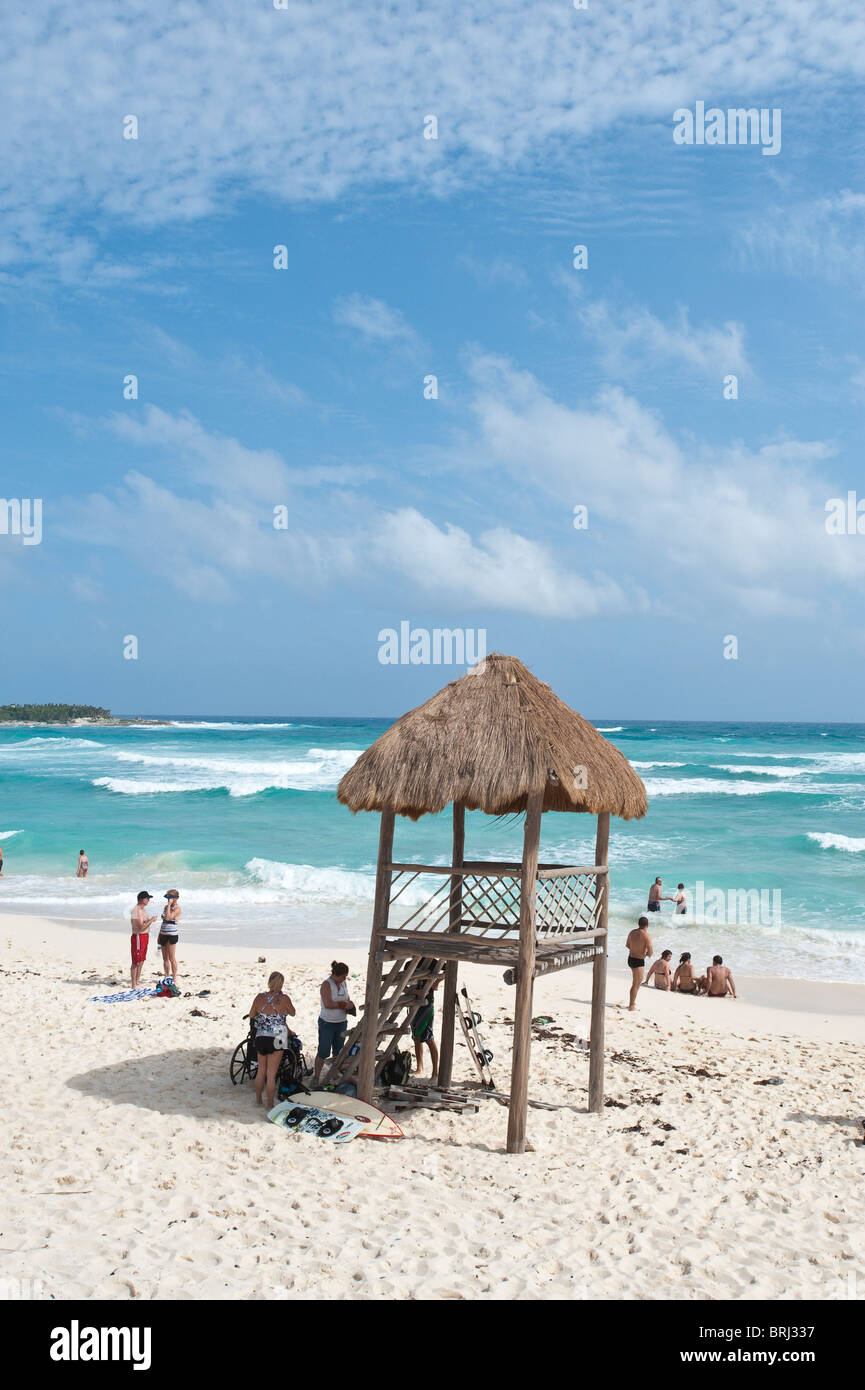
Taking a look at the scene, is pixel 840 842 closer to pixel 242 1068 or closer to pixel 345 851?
pixel 345 851

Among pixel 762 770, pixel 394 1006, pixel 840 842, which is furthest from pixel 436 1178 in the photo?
pixel 762 770

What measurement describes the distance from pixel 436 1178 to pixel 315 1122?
147 centimetres

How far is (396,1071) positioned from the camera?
403 inches

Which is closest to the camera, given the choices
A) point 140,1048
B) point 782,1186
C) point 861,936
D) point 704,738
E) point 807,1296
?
point 807,1296

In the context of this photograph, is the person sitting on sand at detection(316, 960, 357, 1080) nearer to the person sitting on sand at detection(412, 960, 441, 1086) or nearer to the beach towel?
the person sitting on sand at detection(412, 960, 441, 1086)

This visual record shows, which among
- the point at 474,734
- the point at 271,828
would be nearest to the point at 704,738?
the point at 271,828

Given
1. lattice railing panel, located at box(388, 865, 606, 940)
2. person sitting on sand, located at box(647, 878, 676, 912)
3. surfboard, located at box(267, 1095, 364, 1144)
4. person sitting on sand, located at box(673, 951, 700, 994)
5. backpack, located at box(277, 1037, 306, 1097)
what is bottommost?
person sitting on sand, located at box(673, 951, 700, 994)

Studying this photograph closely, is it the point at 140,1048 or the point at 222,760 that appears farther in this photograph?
the point at 222,760

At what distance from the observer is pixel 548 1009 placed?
48.4 feet

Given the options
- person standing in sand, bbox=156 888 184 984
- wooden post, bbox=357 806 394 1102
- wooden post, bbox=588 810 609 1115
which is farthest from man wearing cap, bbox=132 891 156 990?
wooden post, bbox=588 810 609 1115

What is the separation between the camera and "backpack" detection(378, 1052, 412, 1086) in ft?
33.3

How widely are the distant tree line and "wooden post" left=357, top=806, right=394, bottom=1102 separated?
109 meters

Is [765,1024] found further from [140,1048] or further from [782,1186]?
[140,1048]

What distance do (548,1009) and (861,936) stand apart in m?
9.25
